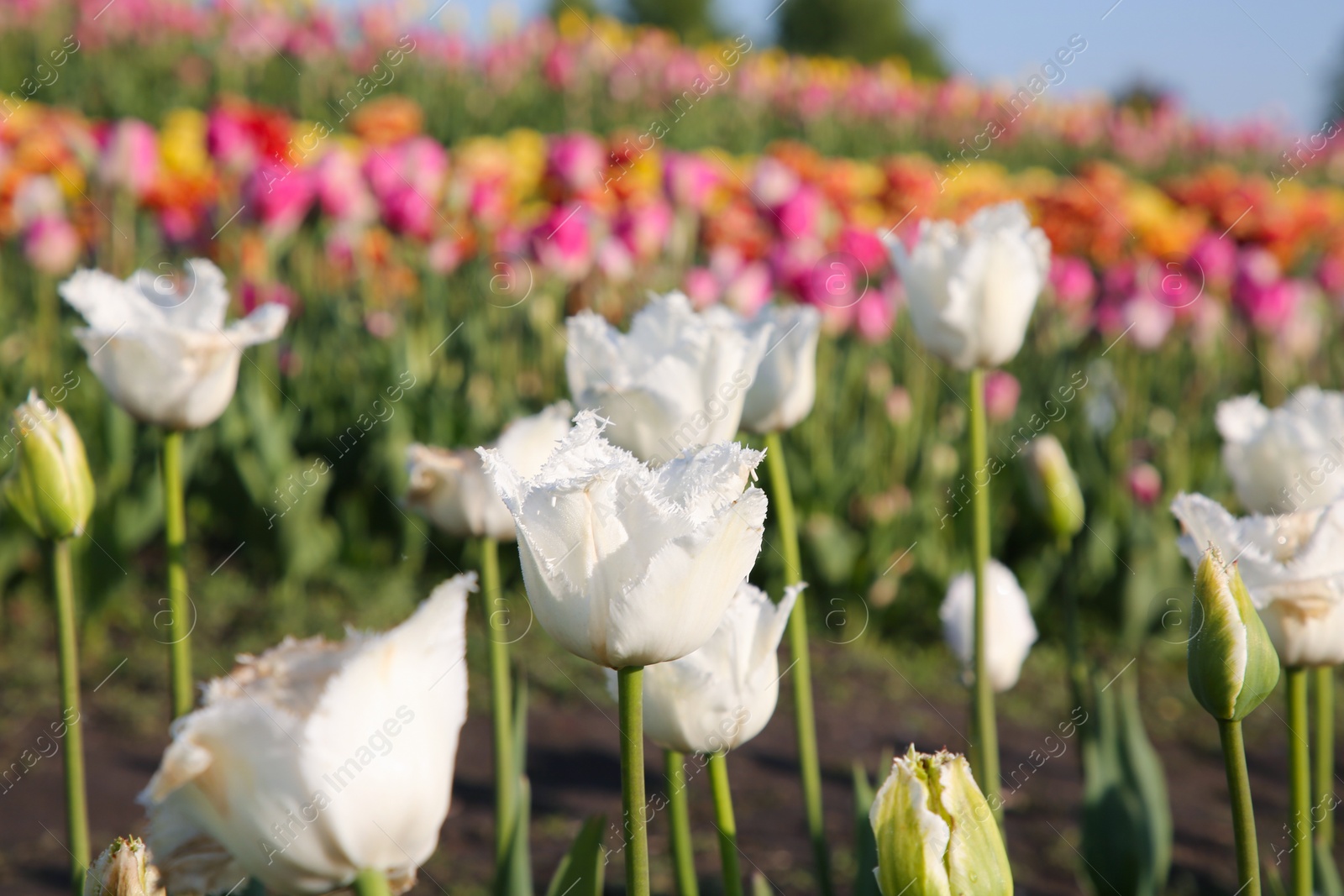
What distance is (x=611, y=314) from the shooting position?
3.94 meters

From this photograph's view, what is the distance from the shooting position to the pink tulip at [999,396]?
353cm

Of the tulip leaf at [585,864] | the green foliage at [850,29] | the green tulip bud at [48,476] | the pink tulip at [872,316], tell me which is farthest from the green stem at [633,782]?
the green foliage at [850,29]

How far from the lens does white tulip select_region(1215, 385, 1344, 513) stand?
1164 millimetres

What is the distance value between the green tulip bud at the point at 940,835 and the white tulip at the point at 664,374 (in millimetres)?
409

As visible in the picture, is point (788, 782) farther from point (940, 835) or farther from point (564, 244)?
point (940, 835)

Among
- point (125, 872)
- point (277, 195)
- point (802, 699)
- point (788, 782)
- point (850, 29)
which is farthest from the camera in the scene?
point (850, 29)

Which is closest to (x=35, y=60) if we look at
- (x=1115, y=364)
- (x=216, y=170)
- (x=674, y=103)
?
(x=674, y=103)

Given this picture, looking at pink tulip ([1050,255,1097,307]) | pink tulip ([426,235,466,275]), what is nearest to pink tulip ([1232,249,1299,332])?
pink tulip ([1050,255,1097,307])

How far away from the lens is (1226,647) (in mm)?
706

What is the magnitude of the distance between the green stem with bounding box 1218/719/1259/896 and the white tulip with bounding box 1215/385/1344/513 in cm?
44

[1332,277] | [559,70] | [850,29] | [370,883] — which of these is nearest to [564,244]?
[370,883]

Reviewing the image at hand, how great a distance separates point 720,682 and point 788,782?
5.51ft

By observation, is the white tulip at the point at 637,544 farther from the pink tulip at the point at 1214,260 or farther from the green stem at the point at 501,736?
the pink tulip at the point at 1214,260

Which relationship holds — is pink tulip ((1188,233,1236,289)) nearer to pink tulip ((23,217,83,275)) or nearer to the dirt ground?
the dirt ground
